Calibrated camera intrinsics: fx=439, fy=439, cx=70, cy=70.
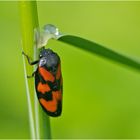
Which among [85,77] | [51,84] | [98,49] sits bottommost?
[85,77]

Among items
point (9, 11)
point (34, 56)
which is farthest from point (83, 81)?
point (34, 56)

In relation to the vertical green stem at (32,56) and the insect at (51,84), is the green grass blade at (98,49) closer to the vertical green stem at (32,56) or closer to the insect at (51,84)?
the vertical green stem at (32,56)

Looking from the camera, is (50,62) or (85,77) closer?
(50,62)

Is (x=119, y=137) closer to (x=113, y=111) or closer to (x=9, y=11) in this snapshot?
(x=113, y=111)

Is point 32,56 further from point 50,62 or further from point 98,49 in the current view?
point 50,62

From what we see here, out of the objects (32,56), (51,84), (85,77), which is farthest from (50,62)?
(32,56)

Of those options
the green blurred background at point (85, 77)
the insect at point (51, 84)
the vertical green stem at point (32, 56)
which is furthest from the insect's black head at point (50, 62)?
the vertical green stem at point (32, 56)
